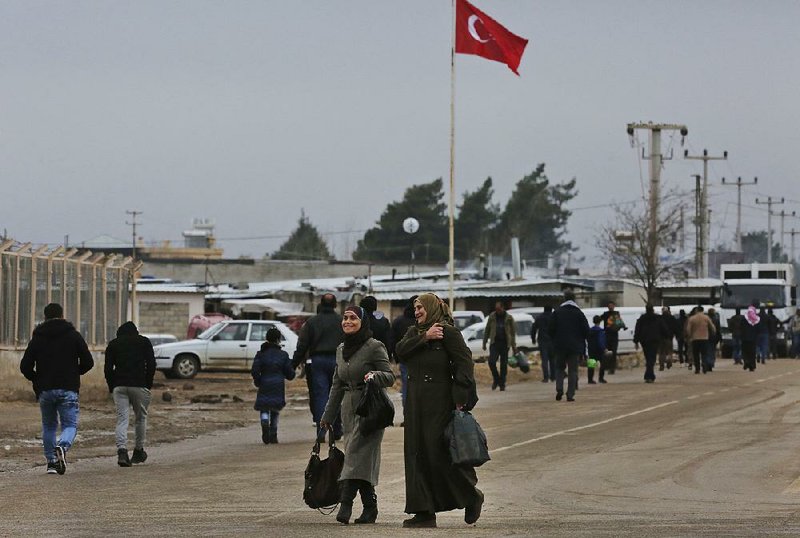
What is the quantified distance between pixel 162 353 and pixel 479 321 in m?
16.4

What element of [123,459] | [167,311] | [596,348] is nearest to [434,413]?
[123,459]

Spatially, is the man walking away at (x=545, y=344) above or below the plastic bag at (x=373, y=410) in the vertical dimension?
below

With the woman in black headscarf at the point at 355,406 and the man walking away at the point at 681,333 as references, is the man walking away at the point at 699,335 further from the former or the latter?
the woman in black headscarf at the point at 355,406

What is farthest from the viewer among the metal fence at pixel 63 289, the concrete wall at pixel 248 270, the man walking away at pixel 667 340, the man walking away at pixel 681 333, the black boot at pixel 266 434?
the concrete wall at pixel 248 270

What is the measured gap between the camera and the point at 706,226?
9781 centimetres

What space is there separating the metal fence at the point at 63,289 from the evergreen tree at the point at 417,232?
287 feet

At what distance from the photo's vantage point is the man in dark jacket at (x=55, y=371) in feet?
55.1

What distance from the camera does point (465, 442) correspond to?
11109mm

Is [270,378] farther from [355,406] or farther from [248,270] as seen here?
[248,270]

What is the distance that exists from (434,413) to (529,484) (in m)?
3.60

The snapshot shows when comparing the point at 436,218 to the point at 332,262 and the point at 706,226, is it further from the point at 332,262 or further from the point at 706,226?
the point at 706,226

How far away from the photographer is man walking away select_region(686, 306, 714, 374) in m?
39.1

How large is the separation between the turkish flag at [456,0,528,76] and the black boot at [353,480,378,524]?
2572 cm

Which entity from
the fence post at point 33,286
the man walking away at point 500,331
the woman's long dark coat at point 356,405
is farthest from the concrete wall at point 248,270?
the woman's long dark coat at point 356,405
